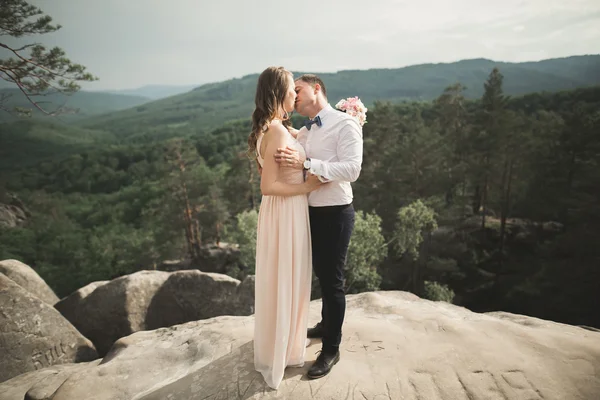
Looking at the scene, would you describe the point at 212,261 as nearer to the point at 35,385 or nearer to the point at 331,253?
the point at 35,385

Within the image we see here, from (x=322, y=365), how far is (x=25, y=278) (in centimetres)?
1119

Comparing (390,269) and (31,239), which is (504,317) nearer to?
(390,269)

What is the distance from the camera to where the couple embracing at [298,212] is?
331 centimetres

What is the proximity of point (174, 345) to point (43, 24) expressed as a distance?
859cm

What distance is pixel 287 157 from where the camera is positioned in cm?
326

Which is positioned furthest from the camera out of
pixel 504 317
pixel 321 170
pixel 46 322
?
pixel 46 322

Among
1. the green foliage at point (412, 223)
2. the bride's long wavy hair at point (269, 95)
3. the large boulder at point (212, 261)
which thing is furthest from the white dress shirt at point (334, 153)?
the large boulder at point (212, 261)

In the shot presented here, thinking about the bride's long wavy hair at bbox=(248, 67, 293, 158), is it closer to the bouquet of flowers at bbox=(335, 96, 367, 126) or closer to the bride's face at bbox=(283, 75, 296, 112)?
the bride's face at bbox=(283, 75, 296, 112)

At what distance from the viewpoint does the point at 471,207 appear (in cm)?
3272

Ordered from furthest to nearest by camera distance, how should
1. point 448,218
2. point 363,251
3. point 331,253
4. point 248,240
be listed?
1. point 448,218
2. point 248,240
3. point 363,251
4. point 331,253

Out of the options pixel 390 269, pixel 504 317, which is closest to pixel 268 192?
pixel 504 317

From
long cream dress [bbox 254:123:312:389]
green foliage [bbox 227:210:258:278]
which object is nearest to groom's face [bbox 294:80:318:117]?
long cream dress [bbox 254:123:312:389]

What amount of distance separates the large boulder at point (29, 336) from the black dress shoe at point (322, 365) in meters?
6.78

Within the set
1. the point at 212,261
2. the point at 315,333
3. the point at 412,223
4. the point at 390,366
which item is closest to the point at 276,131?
the point at 315,333
